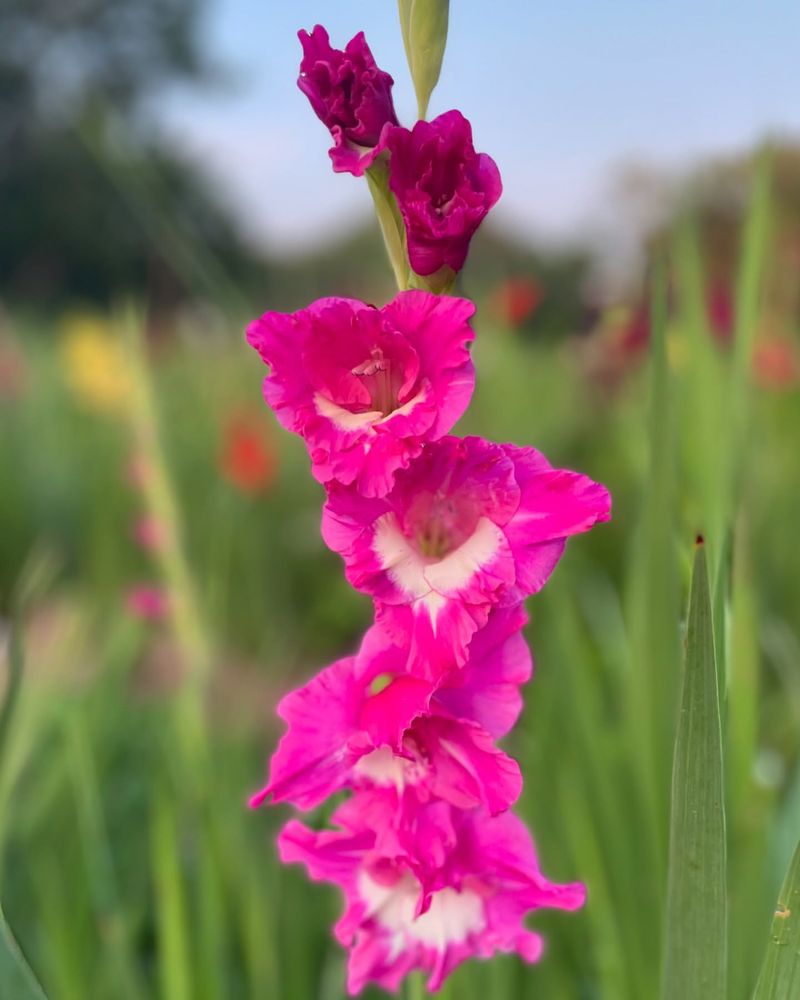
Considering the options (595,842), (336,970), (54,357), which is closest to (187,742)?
(336,970)

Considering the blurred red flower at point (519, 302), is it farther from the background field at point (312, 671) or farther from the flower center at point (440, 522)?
the flower center at point (440, 522)

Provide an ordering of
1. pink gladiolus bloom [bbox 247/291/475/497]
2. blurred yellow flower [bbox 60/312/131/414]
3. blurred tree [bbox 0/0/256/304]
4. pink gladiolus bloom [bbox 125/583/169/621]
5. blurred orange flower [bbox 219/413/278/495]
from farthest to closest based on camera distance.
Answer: blurred tree [bbox 0/0/256/304] → blurred yellow flower [bbox 60/312/131/414] → blurred orange flower [bbox 219/413/278/495] → pink gladiolus bloom [bbox 125/583/169/621] → pink gladiolus bloom [bbox 247/291/475/497]

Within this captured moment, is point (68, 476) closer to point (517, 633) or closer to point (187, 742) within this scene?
point (187, 742)

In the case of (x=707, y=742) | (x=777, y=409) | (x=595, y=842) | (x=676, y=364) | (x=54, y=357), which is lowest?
(x=777, y=409)

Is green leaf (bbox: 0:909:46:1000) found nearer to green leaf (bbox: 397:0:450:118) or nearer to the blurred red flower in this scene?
green leaf (bbox: 397:0:450:118)

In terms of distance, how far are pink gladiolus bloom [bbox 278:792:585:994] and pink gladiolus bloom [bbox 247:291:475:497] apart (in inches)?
4.0

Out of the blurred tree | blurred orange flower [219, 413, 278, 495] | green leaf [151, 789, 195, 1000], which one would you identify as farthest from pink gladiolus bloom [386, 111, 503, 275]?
the blurred tree

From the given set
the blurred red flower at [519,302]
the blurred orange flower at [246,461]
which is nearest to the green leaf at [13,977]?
the blurred red flower at [519,302]

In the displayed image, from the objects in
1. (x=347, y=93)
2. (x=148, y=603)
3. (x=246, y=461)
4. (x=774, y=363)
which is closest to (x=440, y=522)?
(x=347, y=93)

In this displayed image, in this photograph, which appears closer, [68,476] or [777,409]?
[68,476]

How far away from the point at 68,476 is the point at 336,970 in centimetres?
129

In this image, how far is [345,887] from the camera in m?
0.32

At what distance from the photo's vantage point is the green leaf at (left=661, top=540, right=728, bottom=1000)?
0.86 feet

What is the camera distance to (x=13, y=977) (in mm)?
255
